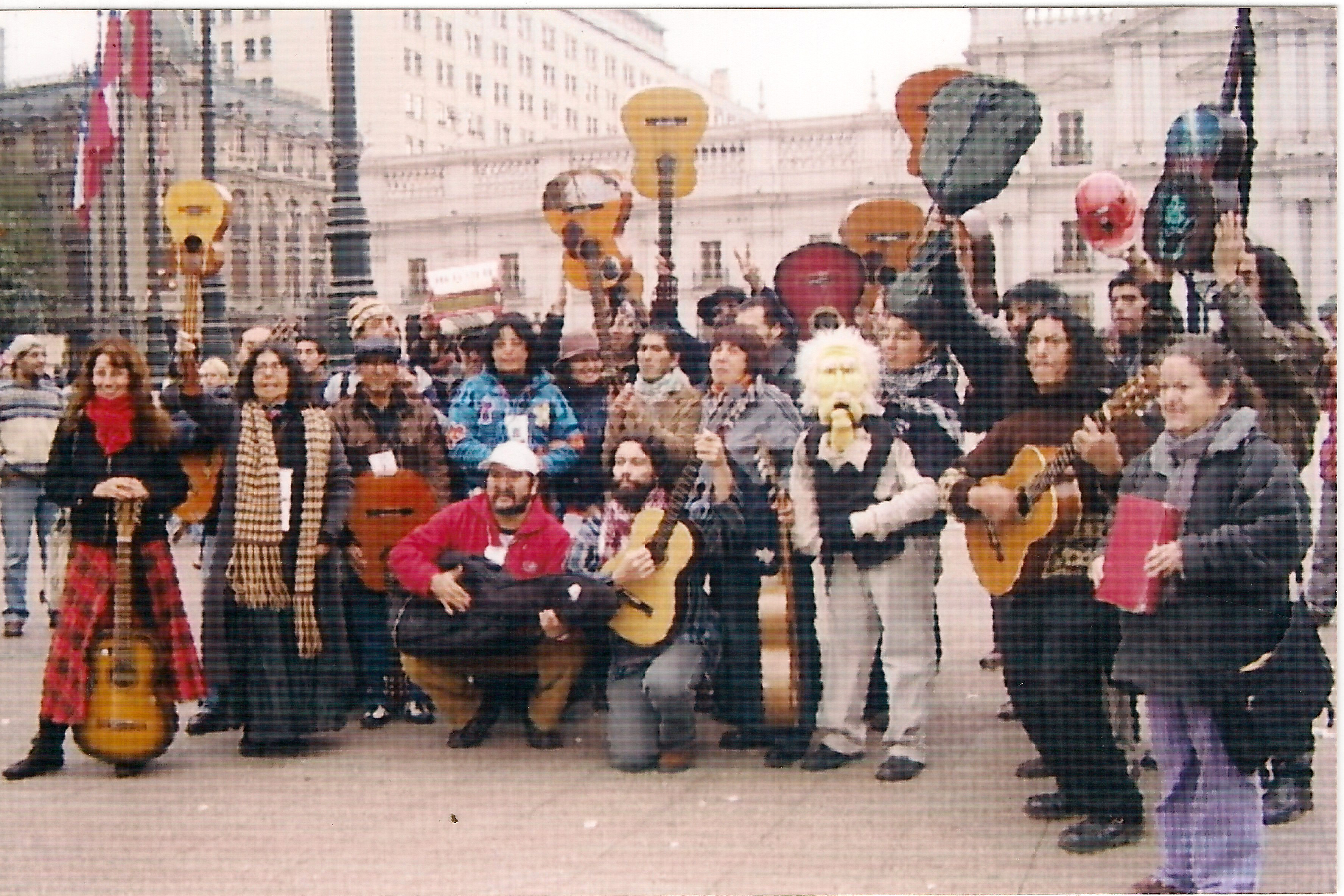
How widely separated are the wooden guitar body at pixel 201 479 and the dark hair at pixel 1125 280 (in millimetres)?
3787

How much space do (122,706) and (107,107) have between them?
7997 mm

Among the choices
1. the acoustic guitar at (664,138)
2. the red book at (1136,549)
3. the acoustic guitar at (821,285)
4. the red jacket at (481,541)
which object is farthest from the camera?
the acoustic guitar at (664,138)

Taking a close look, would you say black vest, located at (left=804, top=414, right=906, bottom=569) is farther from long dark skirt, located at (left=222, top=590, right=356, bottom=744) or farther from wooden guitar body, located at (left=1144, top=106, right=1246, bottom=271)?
long dark skirt, located at (left=222, top=590, right=356, bottom=744)

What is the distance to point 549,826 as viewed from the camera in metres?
5.01

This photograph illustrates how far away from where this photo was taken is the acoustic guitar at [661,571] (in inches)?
221

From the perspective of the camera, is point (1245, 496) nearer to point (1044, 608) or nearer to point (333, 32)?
point (1044, 608)

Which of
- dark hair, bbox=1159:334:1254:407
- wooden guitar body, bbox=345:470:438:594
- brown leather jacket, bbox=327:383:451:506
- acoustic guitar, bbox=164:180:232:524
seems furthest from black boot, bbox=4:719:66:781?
dark hair, bbox=1159:334:1254:407

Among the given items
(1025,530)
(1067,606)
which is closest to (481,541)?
(1025,530)

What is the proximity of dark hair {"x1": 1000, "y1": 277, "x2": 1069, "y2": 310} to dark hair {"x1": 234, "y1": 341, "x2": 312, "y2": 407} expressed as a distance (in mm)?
2962

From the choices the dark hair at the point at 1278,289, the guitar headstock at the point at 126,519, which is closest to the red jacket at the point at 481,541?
the guitar headstock at the point at 126,519

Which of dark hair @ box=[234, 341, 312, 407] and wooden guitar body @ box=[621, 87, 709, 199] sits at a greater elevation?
wooden guitar body @ box=[621, 87, 709, 199]

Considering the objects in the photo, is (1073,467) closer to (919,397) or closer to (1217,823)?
(919,397)

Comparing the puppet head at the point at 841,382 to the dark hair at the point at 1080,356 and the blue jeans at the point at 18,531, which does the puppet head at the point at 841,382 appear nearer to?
the dark hair at the point at 1080,356

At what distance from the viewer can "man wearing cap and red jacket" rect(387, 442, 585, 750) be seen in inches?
229
